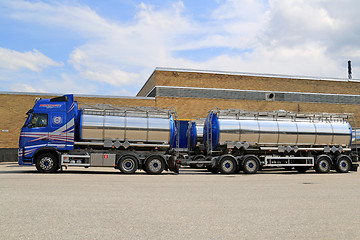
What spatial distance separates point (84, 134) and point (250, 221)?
40.9 ft

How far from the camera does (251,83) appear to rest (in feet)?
125

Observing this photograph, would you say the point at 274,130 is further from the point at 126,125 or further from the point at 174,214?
the point at 174,214

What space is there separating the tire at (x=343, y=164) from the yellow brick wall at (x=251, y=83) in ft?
60.1

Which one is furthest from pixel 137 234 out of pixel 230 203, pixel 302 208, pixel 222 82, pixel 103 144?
pixel 222 82


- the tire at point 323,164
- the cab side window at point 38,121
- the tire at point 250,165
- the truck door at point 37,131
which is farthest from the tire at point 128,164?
the tire at point 323,164

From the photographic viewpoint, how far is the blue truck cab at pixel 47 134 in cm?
1684

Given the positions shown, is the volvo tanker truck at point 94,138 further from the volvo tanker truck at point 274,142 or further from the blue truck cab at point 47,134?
the volvo tanker truck at point 274,142

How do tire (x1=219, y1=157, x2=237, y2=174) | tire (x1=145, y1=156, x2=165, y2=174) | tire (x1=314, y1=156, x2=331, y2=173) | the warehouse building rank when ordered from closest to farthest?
tire (x1=145, y1=156, x2=165, y2=174), tire (x1=219, y1=157, x2=237, y2=174), tire (x1=314, y1=156, x2=331, y2=173), the warehouse building

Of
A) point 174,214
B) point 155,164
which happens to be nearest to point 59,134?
point 155,164

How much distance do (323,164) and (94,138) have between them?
12.9 metres

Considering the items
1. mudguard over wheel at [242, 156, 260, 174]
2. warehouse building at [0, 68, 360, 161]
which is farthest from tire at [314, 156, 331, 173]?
warehouse building at [0, 68, 360, 161]

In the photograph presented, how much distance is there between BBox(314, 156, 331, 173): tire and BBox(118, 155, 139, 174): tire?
1038 centimetres

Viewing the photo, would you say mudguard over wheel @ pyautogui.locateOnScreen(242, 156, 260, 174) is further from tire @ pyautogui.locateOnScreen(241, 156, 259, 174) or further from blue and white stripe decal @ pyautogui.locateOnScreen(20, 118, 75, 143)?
blue and white stripe decal @ pyautogui.locateOnScreen(20, 118, 75, 143)

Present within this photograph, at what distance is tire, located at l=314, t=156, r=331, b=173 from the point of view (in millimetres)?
20062
